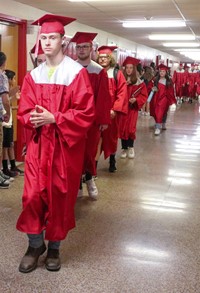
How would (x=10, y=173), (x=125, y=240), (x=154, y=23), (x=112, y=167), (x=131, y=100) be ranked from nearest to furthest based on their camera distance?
(x=125, y=240) → (x=10, y=173) → (x=112, y=167) → (x=131, y=100) → (x=154, y=23)

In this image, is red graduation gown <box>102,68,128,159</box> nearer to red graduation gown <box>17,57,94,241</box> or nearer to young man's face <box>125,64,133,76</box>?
young man's face <box>125,64,133,76</box>

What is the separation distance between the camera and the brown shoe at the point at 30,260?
269 cm

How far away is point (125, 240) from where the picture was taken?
326 cm

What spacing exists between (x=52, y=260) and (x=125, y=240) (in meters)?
0.73

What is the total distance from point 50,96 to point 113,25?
6686 millimetres

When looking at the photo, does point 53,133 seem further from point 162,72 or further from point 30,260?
point 162,72

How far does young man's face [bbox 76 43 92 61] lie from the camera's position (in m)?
3.76

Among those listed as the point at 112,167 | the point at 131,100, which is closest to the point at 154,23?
the point at 131,100

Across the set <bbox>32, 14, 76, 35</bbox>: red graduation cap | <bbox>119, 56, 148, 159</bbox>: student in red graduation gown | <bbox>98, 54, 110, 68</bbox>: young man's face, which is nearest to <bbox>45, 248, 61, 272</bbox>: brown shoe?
<bbox>32, 14, 76, 35</bbox>: red graduation cap

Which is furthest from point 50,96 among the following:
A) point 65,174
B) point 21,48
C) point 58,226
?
point 21,48

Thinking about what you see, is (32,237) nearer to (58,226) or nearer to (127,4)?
(58,226)

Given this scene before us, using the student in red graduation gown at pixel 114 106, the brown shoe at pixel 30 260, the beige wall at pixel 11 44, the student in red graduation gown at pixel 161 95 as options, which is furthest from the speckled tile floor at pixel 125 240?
the student in red graduation gown at pixel 161 95

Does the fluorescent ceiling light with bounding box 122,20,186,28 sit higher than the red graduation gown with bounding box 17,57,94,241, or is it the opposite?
the fluorescent ceiling light with bounding box 122,20,186,28

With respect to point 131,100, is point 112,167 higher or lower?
lower
